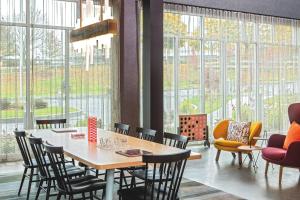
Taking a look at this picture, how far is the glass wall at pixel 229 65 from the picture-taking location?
898 cm

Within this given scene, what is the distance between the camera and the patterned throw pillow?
24.2ft

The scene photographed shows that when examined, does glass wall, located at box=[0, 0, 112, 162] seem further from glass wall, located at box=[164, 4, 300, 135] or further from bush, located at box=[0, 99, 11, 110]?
glass wall, located at box=[164, 4, 300, 135]

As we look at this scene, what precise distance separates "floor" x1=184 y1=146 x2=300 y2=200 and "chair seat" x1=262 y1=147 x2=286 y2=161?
330mm

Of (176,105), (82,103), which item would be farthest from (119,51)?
(176,105)

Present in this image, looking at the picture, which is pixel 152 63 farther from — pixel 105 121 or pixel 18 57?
pixel 18 57

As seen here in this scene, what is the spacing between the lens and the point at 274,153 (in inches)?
239

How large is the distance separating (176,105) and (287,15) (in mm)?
4061

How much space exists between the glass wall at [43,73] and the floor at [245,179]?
243 centimetres

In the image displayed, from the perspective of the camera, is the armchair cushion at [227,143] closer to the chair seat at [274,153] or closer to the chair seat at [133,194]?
the chair seat at [274,153]

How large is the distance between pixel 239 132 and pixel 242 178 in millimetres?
1531

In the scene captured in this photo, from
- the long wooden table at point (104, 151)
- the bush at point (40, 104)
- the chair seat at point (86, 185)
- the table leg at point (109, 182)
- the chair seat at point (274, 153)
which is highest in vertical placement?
the bush at point (40, 104)

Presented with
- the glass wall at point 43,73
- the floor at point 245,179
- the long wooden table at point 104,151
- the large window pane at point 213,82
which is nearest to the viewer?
the long wooden table at point 104,151

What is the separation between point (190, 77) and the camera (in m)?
9.26

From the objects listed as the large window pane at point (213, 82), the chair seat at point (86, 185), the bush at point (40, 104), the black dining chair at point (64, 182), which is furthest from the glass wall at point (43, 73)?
A: the black dining chair at point (64, 182)
